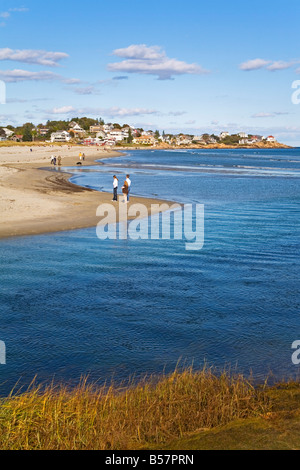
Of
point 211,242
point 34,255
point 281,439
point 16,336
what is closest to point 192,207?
point 211,242

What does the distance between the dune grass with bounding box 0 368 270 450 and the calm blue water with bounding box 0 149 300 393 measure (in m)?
1.93

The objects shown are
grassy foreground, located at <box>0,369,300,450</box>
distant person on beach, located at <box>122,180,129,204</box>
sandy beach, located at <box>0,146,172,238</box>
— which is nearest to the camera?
grassy foreground, located at <box>0,369,300,450</box>

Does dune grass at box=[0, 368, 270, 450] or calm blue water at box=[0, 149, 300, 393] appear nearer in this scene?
dune grass at box=[0, 368, 270, 450]

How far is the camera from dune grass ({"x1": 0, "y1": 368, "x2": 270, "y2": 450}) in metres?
6.79

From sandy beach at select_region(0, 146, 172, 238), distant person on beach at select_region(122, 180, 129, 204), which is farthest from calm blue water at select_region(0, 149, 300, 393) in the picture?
distant person on beach at select_region(122, 180, 129, 204)

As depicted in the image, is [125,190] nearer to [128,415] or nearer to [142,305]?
[142,305]

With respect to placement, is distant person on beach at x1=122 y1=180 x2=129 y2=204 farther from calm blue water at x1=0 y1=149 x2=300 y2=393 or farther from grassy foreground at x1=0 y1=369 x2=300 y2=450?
grassy foreground at x1=0 y1=369 x2=300 y2=450

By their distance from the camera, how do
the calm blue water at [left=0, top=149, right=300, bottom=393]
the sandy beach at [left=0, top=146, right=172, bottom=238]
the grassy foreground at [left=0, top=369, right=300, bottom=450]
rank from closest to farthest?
the grassy foreground at [left=0, top=369, right=300, bottom=450], the calm blue water at [left=0, top=149, right=300, bottom=393], the sandy beach at [left=0, top=146, right=172, bottom=238]

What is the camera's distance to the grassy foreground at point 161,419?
6.76m

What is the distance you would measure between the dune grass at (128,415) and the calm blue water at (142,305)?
76.0 inches

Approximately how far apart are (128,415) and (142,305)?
278 inches
